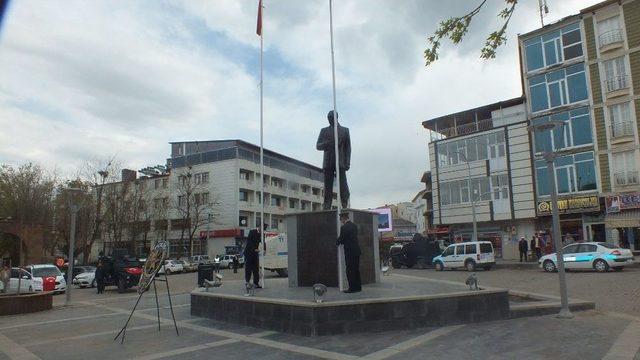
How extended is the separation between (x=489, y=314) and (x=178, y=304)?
944 cm

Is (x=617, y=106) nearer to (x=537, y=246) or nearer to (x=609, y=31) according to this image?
(x=609, y=31)

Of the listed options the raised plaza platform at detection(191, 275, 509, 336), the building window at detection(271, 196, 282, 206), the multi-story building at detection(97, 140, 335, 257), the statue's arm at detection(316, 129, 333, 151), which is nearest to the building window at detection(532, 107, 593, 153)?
the statue's arm at detection(316, 129, 333, 151)

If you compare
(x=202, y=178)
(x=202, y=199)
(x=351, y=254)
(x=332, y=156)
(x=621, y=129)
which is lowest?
(x=351, y=254)

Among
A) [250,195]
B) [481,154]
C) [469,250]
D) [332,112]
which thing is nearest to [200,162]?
[250,195]

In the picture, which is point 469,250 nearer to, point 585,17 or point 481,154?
point 481,154

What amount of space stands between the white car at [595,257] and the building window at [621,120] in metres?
12.4

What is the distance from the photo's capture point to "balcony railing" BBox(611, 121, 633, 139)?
3136cm

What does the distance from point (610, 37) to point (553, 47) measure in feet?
12.7

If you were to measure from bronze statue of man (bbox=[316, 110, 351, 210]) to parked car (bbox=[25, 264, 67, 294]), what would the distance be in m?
18.7

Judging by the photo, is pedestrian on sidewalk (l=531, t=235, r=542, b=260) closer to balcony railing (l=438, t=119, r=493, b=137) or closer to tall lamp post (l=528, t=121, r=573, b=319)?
balcony railing (l=438, t=119, r=493, b=137)

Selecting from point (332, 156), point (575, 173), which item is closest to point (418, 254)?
point (575, 173)

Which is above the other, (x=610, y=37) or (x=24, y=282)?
(x=610, y=37)

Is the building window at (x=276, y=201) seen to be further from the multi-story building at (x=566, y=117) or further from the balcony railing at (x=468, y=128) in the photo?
the multi-story building at (x=566, y=117)

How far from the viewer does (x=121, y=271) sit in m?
23.2
